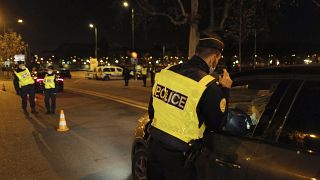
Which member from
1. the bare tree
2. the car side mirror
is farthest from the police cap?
the bare tree

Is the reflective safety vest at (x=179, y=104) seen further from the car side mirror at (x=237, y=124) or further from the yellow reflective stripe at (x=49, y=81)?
the yellow reflective stripe at (x=49, y=81)

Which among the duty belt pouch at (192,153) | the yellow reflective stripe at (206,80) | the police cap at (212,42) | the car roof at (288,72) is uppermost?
the police cap at (212,42)

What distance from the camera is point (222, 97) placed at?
3.13 m

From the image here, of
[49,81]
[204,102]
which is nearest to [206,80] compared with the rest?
[204,102]

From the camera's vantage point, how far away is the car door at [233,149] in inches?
125

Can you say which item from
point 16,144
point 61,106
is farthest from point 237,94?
point 61,106

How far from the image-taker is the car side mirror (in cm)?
350

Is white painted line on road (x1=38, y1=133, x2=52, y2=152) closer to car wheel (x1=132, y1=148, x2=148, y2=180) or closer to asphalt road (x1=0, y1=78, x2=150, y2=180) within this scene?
asphalt road (x1=0, y1=78, x2=150, y2=180)

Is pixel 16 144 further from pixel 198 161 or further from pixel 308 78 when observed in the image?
pixel 308 78

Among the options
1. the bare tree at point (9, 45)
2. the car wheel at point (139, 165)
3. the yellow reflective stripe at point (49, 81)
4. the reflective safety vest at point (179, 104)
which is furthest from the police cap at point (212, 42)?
the bare tree at point (9, 45)

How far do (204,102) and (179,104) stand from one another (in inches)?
7.3

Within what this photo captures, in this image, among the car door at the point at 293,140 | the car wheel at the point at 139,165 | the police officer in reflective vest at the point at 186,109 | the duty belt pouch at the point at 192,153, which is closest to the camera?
the car door at the point at 293,140

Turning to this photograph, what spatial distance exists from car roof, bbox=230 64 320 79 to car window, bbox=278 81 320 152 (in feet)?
0.23

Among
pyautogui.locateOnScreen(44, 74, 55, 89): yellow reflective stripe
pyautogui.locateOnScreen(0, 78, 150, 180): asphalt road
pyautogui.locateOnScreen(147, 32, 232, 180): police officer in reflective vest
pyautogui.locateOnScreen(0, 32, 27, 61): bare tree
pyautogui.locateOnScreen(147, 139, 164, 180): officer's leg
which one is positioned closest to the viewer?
pyautogui.locateOnScreen(147, 32, 232, 180): police officer in reflective vest
